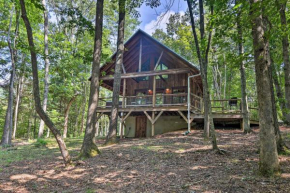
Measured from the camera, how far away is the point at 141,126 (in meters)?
17.1

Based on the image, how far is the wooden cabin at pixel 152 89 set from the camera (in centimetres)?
1415

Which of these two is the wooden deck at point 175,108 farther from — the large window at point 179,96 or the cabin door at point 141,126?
the cabin door at point 141,126

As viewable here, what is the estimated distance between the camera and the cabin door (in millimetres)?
16906

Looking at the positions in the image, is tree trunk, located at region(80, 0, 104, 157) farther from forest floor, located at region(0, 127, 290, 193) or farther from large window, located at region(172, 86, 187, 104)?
large window, located at region(172, 86, 187, 104)

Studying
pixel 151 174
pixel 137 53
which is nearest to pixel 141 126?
pixel 137 53

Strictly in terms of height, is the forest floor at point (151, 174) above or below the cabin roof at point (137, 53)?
below

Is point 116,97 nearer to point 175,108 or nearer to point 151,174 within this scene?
point 175,108

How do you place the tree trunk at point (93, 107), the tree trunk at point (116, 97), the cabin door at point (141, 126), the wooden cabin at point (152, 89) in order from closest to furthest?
the tree trunk at point (93, 107)
the tree trunk at point (116, 97)
the wooden cabin at point (152, 89)
the cabin door at point (141, 126)

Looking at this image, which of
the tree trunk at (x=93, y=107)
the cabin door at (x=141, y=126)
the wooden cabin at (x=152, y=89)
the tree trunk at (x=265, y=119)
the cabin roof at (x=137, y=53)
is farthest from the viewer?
the cabin door at (x=141, y=126)

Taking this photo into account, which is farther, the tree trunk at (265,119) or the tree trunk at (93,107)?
the tree trunk at (93,107)

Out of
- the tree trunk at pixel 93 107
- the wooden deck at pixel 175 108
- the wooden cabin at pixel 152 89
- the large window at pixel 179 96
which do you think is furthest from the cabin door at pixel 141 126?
the tree trunk at pixel 93 107

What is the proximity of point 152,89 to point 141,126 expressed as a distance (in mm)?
3521

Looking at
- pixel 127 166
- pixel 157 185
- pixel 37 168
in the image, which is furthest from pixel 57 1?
pixel 157 185

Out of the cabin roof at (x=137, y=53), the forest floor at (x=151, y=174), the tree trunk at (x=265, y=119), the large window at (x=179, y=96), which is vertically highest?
the cabin roof at (x=137, y=53)
